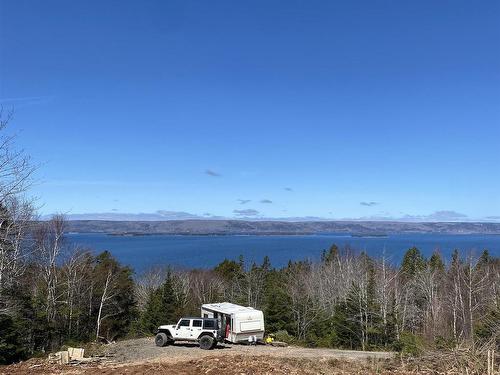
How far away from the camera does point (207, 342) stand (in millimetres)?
23984

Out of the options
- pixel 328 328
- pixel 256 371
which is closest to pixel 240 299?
pixel 328 328

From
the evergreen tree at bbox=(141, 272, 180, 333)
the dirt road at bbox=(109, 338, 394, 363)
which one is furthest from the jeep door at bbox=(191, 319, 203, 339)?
the evergreen tree at bbox=(141, 272, 180, 333)

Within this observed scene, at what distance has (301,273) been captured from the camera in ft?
213

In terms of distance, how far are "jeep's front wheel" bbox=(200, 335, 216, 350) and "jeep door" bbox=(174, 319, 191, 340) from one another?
3.33 ft

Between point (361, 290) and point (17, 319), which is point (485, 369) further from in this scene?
point (361, 290)

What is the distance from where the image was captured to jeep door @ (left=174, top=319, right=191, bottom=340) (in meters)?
24.8

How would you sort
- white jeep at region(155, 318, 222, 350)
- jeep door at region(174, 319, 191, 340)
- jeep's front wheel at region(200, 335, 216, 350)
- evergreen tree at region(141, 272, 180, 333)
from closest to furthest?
jeep's front wheel at region(200, 335, 216, 350), white jeep at region(155, 318, 222, 350), jeep door at region(174, 319, 191, 340), evergreen tree at region(141, 272, 180, 333)

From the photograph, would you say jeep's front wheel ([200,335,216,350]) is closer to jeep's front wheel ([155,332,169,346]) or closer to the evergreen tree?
jeep's front wheel ([155,332,169,346])

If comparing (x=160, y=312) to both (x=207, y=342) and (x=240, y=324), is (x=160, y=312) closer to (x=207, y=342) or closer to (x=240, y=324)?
(x=240, y=324)

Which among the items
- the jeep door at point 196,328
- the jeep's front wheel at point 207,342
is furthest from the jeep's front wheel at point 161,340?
the jeep's front wheel at point 207,342

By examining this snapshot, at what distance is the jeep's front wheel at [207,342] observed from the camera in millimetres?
23848

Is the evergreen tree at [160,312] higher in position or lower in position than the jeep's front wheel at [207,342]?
lower

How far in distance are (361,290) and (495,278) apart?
75.3 ft

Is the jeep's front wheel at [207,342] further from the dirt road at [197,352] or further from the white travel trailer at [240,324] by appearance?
the white travel trailer at [240,324]
